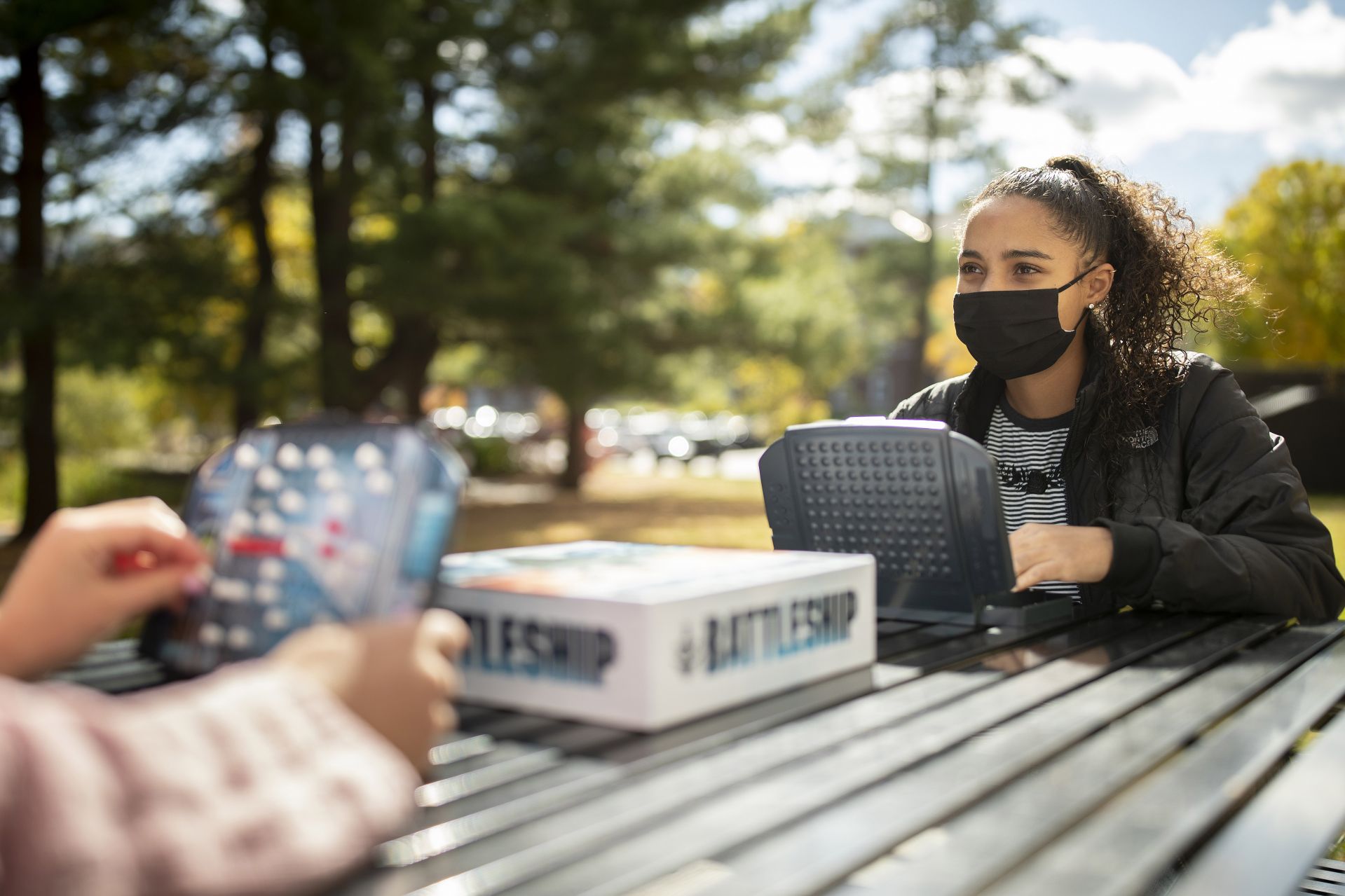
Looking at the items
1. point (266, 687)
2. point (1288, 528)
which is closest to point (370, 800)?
point (266, 687)

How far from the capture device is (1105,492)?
93.6 inches

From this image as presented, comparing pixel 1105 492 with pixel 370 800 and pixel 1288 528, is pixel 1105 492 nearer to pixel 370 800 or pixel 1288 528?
pixel 1288 528

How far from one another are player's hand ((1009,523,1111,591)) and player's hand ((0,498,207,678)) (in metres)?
1.15

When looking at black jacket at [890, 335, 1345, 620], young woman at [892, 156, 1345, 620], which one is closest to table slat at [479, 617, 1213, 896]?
black jacket at [890, 335, 1345, 620]

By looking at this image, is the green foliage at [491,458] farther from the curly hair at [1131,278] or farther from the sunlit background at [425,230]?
the curly hair at [1131,278]

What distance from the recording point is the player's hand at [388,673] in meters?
0.78

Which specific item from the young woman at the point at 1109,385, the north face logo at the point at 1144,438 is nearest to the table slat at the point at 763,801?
the young woman at the point at 1109,385

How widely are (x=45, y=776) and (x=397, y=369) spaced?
14.3 m

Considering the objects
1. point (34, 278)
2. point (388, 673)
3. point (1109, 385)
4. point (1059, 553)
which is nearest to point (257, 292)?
point (34, 278)

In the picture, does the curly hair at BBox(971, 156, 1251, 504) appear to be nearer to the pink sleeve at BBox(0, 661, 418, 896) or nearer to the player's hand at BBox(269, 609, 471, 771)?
the player's hand at BBox(269, 609, 471, 771)

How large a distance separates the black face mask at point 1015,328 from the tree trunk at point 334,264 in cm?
1047

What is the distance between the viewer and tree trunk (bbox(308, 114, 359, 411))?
12188mm

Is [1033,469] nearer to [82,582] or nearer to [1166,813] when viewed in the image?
[1166,813]

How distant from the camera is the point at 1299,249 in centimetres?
2341
